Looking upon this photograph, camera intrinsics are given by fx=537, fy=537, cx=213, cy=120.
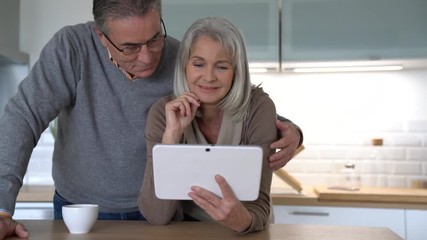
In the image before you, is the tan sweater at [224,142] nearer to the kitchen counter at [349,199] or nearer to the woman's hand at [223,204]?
the woman's hand at [223,204]

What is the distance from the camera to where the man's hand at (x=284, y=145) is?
1.53 metres

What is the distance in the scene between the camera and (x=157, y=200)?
1439 millimetres

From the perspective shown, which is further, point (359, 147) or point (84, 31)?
point (359, 147)

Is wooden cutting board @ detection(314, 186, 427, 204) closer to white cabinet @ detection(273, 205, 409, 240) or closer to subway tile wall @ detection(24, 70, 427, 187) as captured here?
white cabinet @ detection(273, 205, 409, 240)

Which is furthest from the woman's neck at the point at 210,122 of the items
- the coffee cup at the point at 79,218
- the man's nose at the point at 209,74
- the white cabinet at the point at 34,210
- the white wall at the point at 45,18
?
the white wall at the point at 45,18

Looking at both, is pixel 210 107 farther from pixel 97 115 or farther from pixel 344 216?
pixel 344 216

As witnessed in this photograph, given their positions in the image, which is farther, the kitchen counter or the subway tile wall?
the subway tile wall

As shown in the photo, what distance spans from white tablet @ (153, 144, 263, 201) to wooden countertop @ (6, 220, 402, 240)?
10 cm

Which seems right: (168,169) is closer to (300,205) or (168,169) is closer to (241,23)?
(300,205)

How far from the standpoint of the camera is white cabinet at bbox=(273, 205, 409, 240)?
269 centimetres

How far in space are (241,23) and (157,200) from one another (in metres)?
1.82

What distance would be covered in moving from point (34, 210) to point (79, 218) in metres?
1.57

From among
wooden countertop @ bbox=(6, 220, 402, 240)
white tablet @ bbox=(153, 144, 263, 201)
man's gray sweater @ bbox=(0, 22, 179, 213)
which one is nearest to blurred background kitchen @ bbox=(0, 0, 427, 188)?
man's gray sweater @ bbox=(0, 22, 179, 213)

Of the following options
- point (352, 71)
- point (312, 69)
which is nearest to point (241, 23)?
point (312, 69)
